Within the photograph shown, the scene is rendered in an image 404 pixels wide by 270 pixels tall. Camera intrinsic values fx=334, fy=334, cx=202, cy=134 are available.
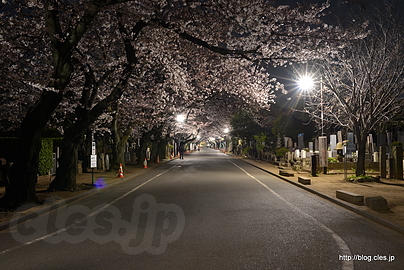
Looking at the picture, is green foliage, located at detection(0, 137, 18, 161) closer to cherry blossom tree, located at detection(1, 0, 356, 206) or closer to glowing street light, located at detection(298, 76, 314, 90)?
cherry blossom tree, located at detection(1, 0, 356, 206)

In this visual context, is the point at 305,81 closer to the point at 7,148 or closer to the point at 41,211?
the point at 41,211

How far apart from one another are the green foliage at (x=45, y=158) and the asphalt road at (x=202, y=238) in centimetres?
763

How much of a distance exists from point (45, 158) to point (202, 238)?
13.7m

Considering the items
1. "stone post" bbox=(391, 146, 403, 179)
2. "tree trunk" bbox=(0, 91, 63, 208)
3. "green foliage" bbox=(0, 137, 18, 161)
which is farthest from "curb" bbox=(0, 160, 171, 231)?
"stone post" bbox=(391, 146, 403, 179)

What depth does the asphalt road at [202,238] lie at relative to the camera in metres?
5.18

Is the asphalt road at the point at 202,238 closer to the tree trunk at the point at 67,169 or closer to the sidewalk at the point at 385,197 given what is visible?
the sidewalk at the point at 385,197

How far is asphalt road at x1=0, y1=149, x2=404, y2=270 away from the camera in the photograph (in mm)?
5180

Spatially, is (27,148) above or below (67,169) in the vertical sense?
above

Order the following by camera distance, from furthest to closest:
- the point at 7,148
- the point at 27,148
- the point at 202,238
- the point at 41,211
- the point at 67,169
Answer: the point at 7,148 < the point at 67,169 < the point at 27,148 < the point at 41,211 < the point at 202,238

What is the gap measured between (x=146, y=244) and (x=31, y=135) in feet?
20.8

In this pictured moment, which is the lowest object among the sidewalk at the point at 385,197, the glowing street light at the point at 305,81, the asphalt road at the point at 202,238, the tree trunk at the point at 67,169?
the asphalt road at the point at 202,238

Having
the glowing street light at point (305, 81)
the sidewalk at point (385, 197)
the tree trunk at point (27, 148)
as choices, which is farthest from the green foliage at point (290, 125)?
the tree trunk at point (27, 148)

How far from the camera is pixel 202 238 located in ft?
21.2

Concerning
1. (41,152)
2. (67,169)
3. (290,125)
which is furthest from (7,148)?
(290,125)
